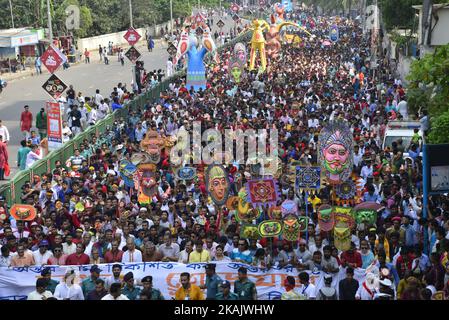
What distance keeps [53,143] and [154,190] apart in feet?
19.9

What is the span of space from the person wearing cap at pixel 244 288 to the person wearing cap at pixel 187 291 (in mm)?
397

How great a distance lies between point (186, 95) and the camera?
82.1ft

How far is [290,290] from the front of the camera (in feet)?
30.1

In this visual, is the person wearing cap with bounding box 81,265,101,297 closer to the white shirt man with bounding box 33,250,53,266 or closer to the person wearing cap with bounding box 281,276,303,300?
the white shirt man with bounding box 33,250,53,266

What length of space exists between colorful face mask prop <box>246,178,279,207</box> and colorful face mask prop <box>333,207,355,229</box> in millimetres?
1036

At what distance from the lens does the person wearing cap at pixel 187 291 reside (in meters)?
8.84

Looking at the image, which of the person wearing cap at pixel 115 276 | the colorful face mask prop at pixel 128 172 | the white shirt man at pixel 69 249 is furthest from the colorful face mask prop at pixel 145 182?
the person wearing cap at pixel 115 276

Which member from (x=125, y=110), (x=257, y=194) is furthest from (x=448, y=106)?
(x=125, y=110)

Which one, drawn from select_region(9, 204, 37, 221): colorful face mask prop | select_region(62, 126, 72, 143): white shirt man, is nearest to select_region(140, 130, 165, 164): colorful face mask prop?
select_region(9, 204, 37, 221): colorful face mask prop

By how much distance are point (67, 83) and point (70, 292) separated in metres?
30.6

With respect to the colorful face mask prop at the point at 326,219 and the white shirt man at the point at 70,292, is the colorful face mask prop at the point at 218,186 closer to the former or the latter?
the colorful face mask prop at the point at 326,219

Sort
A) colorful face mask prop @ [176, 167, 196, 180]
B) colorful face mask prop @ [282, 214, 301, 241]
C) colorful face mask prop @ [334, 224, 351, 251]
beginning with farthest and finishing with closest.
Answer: colorful face mask prop @ [176, 167, 196, 180], colorful face mask prop @ [282, 214, 301, 241], colorful face mask prop @ [334, 224, 351, 251]

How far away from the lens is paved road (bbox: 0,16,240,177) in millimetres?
26934

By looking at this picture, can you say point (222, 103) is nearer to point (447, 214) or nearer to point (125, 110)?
point (125, 110)
